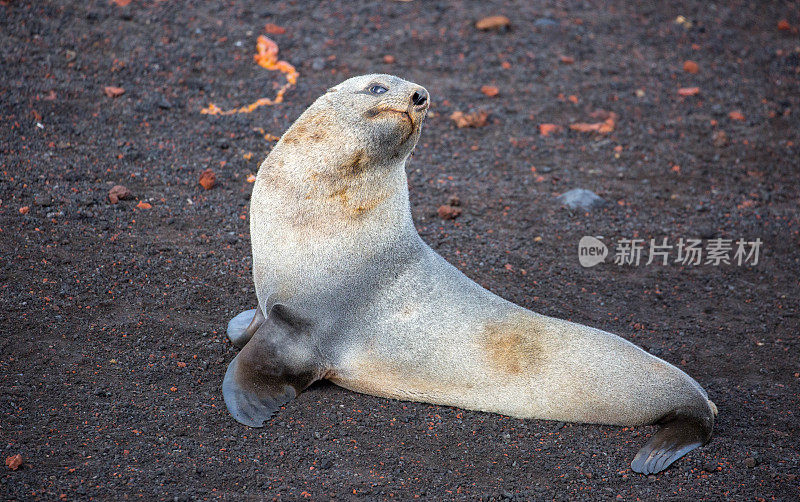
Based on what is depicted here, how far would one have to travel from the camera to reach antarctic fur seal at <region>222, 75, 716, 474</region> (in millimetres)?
4855

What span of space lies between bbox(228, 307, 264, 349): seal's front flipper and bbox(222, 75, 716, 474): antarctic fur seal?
147 mm

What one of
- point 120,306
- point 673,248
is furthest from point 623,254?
point 120,306

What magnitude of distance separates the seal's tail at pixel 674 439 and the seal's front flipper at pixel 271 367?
2.12 meters

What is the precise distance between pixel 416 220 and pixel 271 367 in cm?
285

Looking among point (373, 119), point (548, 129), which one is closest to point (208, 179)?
point (373, 119)

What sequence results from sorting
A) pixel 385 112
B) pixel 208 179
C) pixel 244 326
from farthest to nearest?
pixel 208 179 < pixel 244 326 < pixel 385 112

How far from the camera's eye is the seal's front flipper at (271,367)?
15.7ft

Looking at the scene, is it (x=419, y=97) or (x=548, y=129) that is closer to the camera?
(x=419, y=97)

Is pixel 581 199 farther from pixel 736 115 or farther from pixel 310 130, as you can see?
pixel 310 130

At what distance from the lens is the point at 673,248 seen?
7.61 metres

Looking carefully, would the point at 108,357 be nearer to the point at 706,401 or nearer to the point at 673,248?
the point at 706,401
